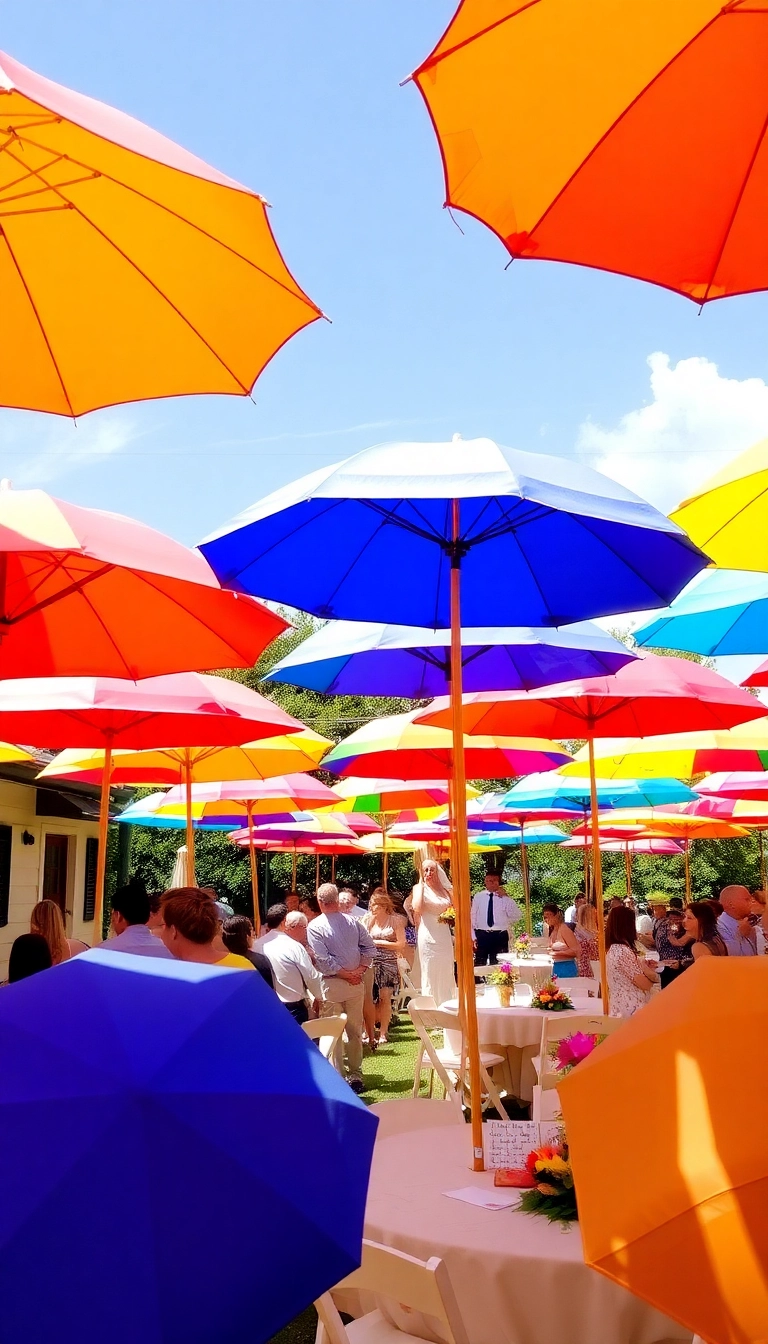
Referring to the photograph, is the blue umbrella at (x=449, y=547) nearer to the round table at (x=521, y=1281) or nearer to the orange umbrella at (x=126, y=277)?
the orange umbrella at (x=126, y=277)

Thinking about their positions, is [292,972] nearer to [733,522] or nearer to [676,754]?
[676,754]

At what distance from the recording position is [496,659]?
7.70m

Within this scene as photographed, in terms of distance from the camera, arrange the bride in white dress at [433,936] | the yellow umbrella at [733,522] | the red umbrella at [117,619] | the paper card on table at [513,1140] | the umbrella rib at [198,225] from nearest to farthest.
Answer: the umbrella rib at [198,225] < the paper card on table at [513,1140] < the yellow umbrella at [733,522] < the red umbrella at [117,619] < the bride in white dress at [433,936]

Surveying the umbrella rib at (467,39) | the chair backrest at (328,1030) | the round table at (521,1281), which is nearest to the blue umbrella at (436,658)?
the chair backrest at (328,1030)

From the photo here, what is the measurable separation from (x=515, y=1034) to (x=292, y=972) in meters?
2.29

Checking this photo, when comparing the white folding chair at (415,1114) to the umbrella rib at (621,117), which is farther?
the white folding chair at (415,1114)

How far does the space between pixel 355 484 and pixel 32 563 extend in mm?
2344

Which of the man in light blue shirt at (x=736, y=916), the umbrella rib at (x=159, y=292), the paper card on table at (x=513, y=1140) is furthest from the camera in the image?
the man in light blue shirt at (x=736, y=916)

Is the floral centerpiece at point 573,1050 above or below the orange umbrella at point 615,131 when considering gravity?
below

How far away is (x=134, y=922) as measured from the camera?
20.1 ft

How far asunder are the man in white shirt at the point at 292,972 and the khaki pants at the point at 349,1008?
0.62 m

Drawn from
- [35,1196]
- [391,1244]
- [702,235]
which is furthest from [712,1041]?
[702,235]

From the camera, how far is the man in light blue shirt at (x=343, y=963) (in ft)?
36.5

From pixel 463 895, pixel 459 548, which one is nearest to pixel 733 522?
pixel 459 548
